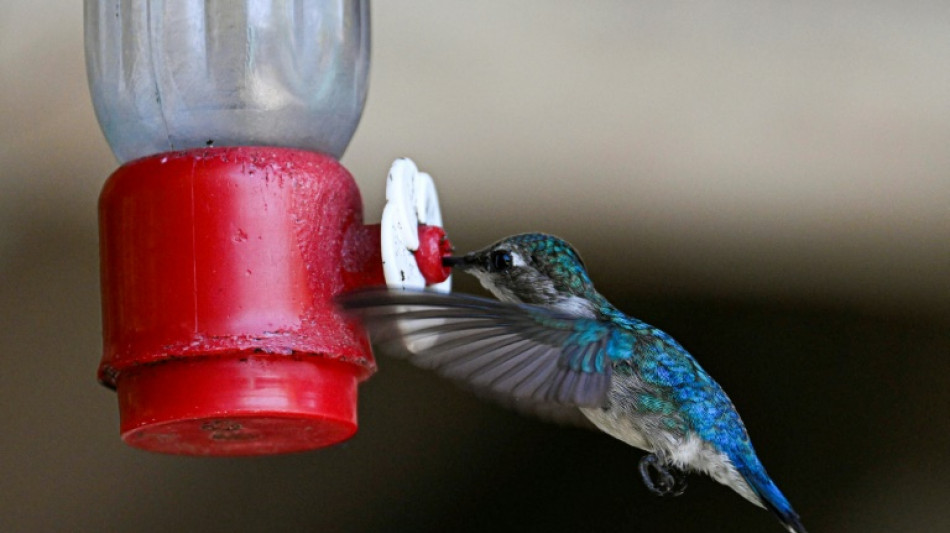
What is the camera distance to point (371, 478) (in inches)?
179

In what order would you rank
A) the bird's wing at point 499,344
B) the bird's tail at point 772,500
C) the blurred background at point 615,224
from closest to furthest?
the bird's wing at point 499,344 → the bird's tail at point 772,500 → the blurred background at point 615,224

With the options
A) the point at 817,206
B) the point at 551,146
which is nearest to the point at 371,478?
the point at 551,146

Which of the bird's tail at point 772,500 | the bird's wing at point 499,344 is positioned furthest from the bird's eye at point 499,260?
the bird's tail at point 772,500

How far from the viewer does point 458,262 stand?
2.39 meters

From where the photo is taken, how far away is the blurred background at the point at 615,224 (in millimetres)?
3645

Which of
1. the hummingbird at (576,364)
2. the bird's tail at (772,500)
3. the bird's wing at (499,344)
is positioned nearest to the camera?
the bird's wing at (499,344)

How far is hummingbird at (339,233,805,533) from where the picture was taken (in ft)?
7.20

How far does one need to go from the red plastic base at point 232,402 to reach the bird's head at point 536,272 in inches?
14.6

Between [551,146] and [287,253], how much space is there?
1755mm

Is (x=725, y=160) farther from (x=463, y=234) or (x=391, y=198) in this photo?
(x=391, y=198)

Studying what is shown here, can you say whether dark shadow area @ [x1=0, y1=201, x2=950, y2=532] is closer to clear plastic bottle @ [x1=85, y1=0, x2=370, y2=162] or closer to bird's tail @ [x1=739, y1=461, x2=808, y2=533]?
bird's tail @ [x1=739, y1=461, x2=808, y2=533]

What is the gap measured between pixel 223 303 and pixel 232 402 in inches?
5.9

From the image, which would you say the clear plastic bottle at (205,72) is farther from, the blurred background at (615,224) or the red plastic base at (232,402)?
the blurred background at (615,224)

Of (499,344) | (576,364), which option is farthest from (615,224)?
(499,344)
